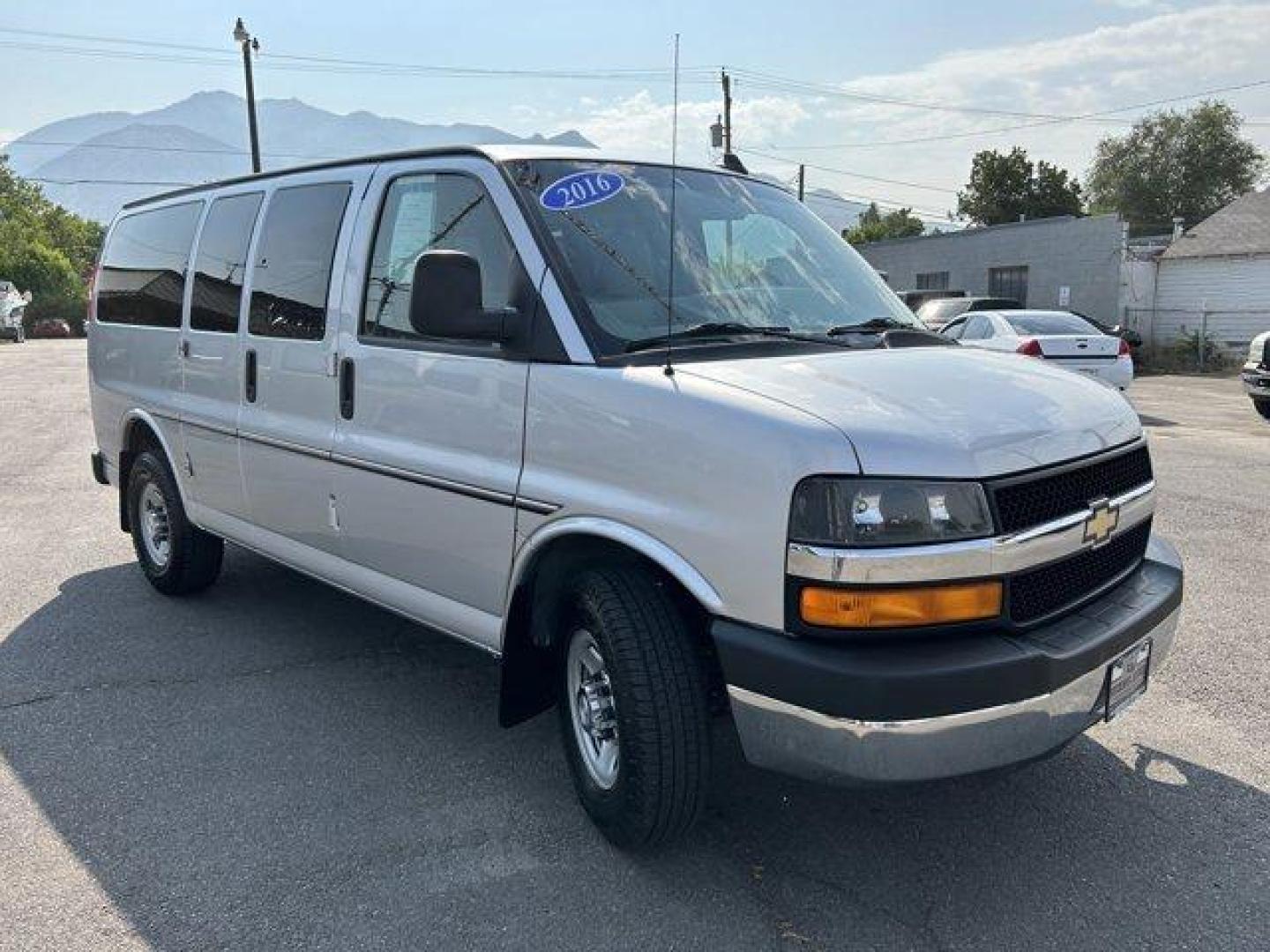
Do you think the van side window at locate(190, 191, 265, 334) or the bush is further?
the bush

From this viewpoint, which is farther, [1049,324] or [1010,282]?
[1010,282]

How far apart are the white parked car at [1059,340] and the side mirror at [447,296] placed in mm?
11358

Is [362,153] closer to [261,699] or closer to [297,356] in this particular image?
[297,356]

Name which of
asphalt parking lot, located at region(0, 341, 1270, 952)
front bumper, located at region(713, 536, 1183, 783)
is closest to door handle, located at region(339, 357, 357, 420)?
asphalt parking lot, located at region(0, 341, 1270, 952)

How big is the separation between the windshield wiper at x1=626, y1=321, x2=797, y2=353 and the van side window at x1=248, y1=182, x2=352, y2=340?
5.16ft

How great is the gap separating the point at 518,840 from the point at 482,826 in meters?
0.14

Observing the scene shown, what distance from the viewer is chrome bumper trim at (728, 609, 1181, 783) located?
247 cm

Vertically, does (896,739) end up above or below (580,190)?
below

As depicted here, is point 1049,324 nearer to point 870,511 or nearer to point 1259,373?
point 1259,373

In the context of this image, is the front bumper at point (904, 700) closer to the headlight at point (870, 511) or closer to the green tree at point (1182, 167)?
the headlight at point (870, 511)

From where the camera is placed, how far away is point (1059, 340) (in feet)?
45.4

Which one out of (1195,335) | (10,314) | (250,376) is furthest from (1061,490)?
(10,314)

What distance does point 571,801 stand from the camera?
3479 millimetres

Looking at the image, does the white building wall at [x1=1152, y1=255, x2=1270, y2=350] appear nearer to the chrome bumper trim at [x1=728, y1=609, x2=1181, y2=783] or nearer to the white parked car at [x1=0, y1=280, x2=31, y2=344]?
the chrome bumper trim at [x1=728, y1=609, x2=1181, y2=783]
